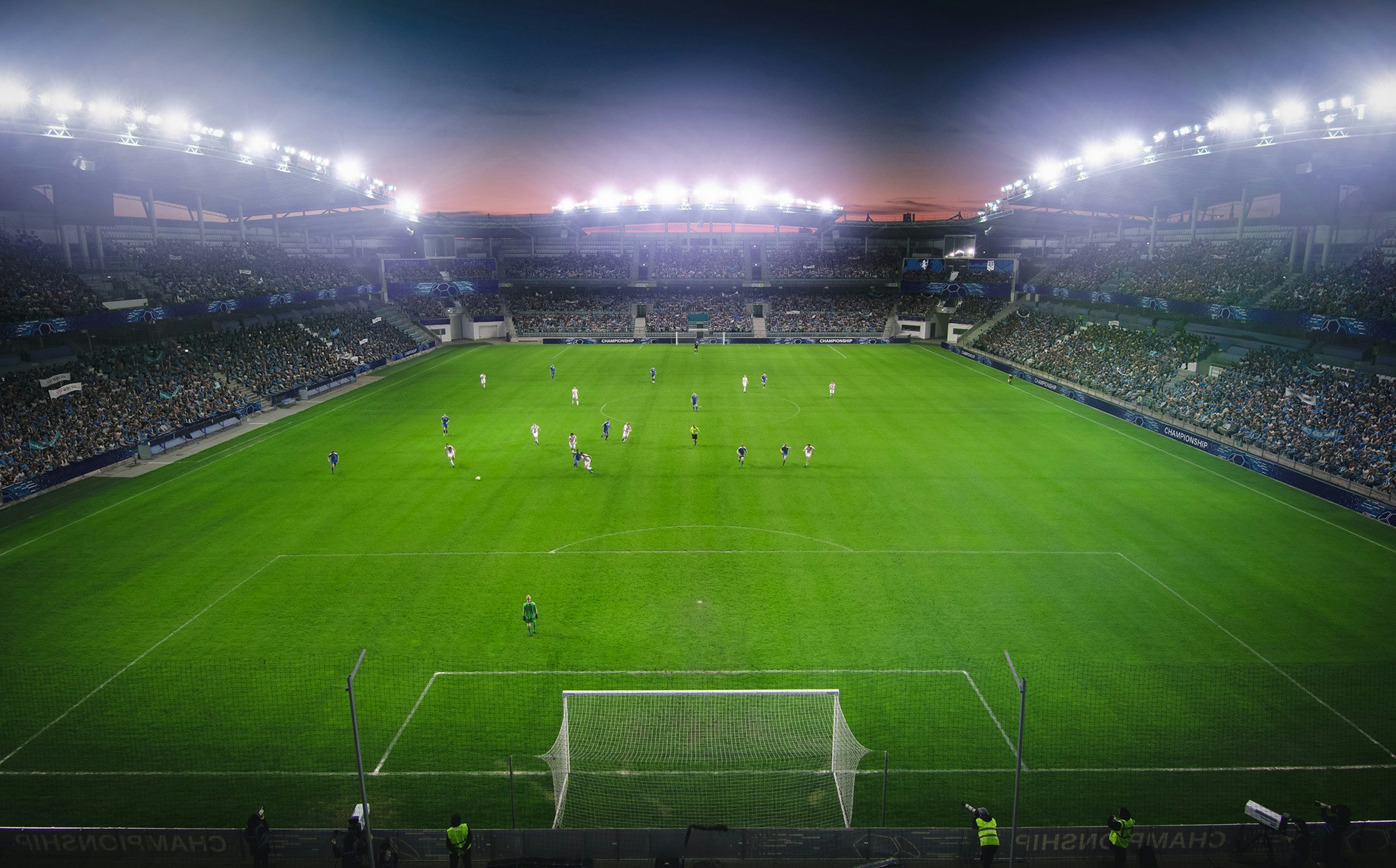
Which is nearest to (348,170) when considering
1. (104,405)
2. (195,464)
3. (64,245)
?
(64,245)

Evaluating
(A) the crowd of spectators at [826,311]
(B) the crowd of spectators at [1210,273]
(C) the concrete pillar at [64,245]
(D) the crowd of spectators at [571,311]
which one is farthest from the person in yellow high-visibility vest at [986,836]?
(A) the crowd of spectators at [826,311]

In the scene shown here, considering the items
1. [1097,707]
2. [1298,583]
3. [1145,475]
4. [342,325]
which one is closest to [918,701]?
[1097,707]

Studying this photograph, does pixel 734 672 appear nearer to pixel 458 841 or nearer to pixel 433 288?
pixel 458 841

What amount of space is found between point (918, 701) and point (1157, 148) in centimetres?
4679

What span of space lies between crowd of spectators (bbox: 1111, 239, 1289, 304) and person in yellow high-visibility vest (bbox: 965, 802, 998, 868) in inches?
1767

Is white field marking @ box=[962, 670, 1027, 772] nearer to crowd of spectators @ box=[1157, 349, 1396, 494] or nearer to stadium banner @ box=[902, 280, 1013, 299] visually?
crowd of spectators @ box=[1157, 349, 1396, 494]

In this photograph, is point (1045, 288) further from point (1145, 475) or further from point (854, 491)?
point (854, 491)

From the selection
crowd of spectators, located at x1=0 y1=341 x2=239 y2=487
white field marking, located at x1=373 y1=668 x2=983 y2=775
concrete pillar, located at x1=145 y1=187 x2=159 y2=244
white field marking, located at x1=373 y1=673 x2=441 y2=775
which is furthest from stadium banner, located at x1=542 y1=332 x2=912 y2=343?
white field marking, located at x1=373 y1=673 x2=441 y2=775

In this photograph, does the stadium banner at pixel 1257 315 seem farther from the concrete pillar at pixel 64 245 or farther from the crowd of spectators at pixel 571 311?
the concrete pillar at pixel 64 245

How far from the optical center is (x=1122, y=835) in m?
10.8

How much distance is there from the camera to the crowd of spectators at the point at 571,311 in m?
85.8

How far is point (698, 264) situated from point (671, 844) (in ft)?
297

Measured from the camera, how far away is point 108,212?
158ft

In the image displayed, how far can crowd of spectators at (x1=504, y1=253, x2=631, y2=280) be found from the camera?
306 ft
